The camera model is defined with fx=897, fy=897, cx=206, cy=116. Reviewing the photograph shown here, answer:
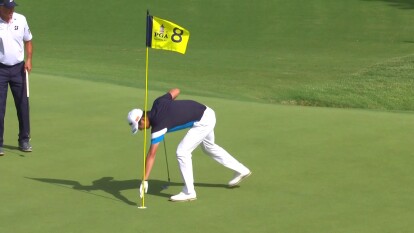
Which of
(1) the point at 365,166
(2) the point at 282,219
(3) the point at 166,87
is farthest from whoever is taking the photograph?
(3) the point at 166,87

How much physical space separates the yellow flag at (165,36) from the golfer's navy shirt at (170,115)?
696 millimetres

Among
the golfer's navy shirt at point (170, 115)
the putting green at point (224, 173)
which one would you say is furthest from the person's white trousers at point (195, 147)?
the putting green at point (224, 173)

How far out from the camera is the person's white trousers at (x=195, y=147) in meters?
11.7

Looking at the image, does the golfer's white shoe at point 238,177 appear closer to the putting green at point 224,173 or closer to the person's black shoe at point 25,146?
the putting green at point 224,173

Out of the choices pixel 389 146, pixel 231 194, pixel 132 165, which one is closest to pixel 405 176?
pixel 389 146

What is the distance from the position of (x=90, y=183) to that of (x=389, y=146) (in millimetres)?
5124

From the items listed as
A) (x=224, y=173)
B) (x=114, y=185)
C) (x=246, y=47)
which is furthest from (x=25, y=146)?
(x=246, y=47)

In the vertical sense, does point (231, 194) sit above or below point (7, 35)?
below

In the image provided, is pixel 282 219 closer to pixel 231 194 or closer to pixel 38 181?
pixel 231 194

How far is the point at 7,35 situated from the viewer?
1394cm

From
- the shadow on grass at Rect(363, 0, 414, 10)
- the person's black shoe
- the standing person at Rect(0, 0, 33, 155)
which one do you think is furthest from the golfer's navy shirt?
the shadow on grass at Rect(363, 0, 414, 10)

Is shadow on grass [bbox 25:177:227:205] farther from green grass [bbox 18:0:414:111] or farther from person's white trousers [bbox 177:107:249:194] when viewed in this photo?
green grass [bbox 18:0:414:111]

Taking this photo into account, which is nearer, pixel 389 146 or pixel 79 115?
pixel 389 146

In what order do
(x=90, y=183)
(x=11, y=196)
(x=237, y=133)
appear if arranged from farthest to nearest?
(x=237, y=133) < (x=90, y=183) < (x=11, y=196)
